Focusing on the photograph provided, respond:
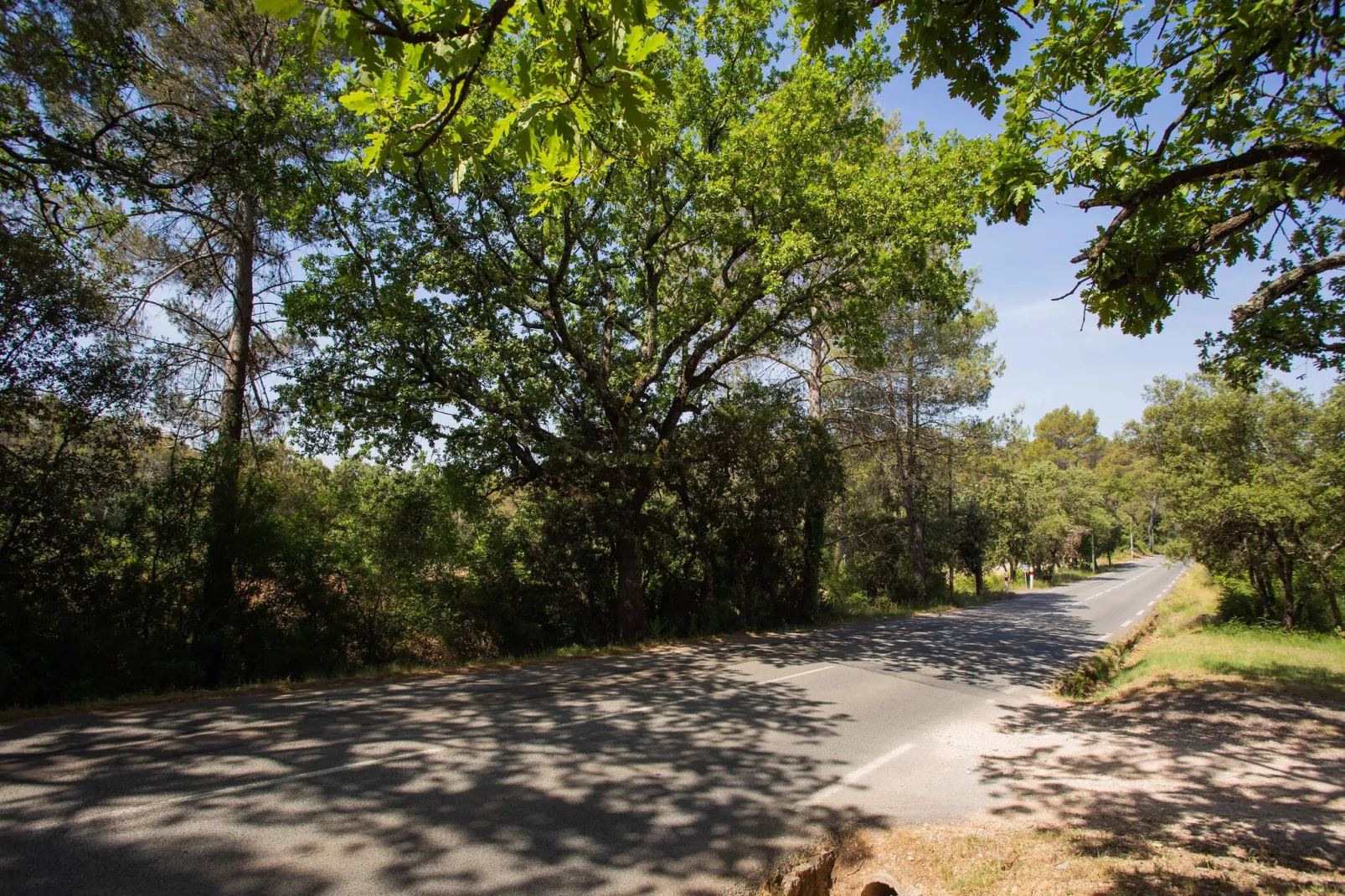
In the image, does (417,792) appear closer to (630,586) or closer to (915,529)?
(630,586)

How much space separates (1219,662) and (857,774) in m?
9.62

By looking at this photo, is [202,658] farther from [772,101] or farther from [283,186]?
[772,101]

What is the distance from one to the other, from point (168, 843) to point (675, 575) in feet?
43.6

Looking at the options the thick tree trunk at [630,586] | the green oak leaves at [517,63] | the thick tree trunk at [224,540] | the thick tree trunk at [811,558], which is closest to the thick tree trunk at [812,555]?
the thick tree trunk at [811,558]

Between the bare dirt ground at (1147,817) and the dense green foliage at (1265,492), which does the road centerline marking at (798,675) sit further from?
the dense green foliage at (1265,492)

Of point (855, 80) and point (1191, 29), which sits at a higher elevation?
point (855, 80)

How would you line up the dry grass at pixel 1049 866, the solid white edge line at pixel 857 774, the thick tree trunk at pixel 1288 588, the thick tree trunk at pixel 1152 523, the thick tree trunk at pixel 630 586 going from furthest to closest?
the thick tree trunk at pixel 1152 523 → the thick tree trunk at pixel 1288 588 → the thick tree trunk at pixel 630 586 → the solid white edge line at pixel 857 774 → the dry grass at pixel 1049 866

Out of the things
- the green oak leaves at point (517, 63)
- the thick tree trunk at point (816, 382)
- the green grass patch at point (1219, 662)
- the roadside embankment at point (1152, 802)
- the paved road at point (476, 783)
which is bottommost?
the green grass patch at point (1219, 662)

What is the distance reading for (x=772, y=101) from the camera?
12211 millimetres

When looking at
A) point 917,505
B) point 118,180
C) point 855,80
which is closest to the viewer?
point 118,180

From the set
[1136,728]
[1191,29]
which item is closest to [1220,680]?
[1136,728]

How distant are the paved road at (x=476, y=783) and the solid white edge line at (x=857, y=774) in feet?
0.09

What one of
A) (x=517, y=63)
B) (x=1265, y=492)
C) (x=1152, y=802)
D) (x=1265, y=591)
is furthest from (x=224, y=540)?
(x=1265, y=591)

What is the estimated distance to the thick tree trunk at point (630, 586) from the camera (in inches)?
568
